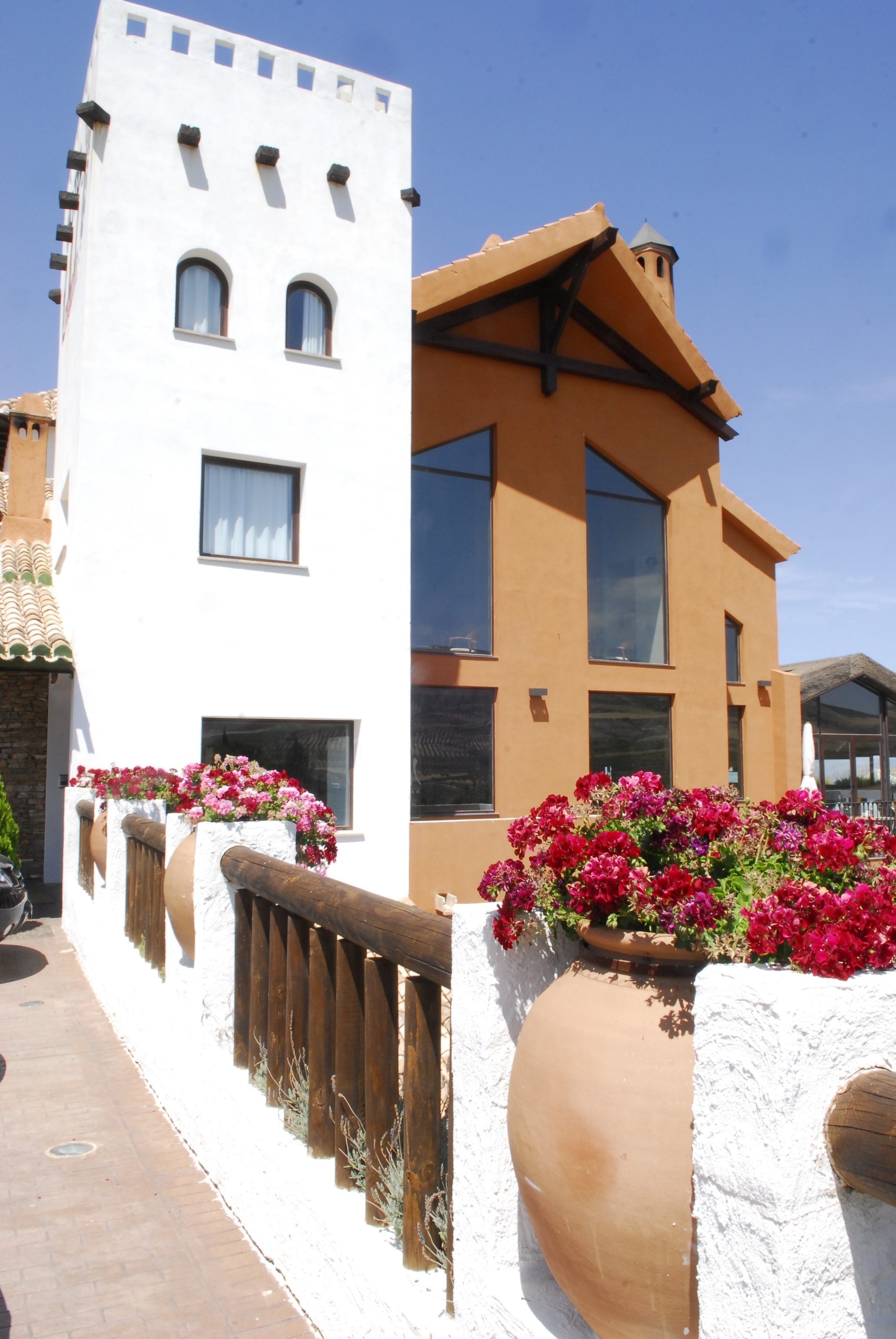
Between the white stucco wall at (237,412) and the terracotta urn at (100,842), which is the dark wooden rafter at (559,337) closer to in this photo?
the white stucco wall at (237,412)

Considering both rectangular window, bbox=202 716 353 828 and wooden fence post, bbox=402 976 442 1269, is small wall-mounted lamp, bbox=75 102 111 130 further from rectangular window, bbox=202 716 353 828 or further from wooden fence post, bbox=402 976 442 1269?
wooden fence post, bbox=402 976 442 1269

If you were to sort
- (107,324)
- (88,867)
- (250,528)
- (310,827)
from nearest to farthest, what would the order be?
1. (310,827)
2. (88,867)
3. (107,324)
4. (250,528)

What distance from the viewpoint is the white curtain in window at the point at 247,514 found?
37.2 feet

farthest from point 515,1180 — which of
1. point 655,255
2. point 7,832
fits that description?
point 655,255

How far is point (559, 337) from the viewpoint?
1462 cm

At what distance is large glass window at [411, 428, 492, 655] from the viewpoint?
43.9ft

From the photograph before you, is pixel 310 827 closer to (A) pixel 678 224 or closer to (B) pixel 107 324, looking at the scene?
(B) pixel 107 324

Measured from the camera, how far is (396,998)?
3.08 metres

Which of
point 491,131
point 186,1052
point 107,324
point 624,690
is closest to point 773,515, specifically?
point 624,690

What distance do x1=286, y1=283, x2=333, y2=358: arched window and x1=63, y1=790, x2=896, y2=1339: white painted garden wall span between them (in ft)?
28.8

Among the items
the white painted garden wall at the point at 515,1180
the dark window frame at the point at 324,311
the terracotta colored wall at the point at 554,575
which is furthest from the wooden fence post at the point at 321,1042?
the dark window frame at the point at 324,311

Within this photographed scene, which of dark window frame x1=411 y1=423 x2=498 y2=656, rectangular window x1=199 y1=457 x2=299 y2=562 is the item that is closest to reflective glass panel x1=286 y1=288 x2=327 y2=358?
rectangular window x1=199 y1=457 x2=299 y2=562

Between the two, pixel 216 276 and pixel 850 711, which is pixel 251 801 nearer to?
pixel 216 276

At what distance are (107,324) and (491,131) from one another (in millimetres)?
4776
